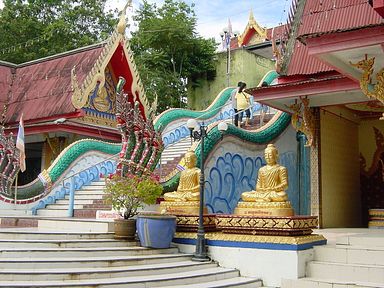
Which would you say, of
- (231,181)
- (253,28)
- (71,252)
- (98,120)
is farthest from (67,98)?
(253,28)

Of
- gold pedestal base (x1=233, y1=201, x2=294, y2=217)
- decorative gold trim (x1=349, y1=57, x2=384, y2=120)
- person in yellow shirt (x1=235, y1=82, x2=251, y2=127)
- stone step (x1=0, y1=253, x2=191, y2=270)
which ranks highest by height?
person in yellow shirt (x1=235, y1=82, x2=251, y2=127)

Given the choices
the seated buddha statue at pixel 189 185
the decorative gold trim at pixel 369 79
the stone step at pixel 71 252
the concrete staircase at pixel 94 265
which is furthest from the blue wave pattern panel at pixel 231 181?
the decorative gold trim at pixel 369 79

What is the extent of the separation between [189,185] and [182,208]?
0.44 meters

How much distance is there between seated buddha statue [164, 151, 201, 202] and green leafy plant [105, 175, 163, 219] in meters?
0.49

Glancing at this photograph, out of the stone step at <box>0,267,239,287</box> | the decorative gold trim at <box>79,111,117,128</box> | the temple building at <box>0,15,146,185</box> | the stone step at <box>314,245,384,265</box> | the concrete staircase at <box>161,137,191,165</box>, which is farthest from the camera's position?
the decorative gold trim at <box>79,111,117,128</box>

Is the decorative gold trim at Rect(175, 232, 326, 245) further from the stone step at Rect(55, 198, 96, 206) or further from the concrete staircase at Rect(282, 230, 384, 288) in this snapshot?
the stone step at Rect(55, 198, 96, 206)

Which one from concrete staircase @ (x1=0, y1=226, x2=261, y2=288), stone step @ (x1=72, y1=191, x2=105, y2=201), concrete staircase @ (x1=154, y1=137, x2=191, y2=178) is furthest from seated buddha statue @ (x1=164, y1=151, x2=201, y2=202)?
stone step @ (x1=72, y1=191, x2=105, y2=201)

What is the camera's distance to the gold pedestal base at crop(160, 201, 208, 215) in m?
8.97

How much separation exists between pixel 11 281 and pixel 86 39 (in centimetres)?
1922

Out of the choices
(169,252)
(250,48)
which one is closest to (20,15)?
(250,48)

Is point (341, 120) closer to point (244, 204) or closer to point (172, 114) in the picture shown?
point (244, 204)

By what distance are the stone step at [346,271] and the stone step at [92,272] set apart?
1755 mm

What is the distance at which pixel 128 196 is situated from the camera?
8594 millimetres

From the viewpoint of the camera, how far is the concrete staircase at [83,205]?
11.7 m
